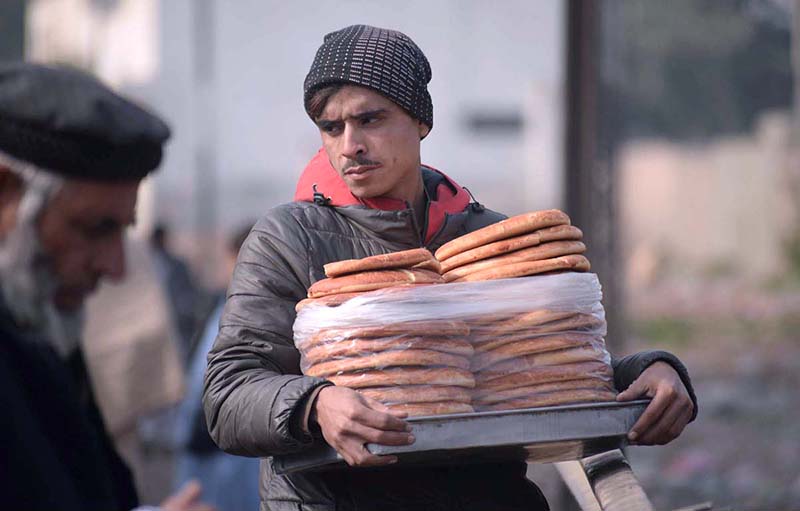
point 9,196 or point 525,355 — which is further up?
point 9,196

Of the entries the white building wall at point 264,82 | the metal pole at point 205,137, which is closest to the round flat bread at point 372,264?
the metal pole at point 205,137

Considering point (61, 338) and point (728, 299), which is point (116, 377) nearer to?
point (61, 338)

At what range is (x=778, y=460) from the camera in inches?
525

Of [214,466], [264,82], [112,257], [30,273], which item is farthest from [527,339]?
[264,82]

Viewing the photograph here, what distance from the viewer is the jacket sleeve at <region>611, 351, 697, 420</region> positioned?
3092 mm

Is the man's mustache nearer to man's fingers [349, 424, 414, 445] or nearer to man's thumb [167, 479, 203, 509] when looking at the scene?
man's fingers [349, 424, 414, 445]

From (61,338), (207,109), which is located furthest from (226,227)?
(61,338)

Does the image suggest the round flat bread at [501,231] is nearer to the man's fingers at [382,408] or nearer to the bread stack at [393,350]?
the bread stack at [393,350]

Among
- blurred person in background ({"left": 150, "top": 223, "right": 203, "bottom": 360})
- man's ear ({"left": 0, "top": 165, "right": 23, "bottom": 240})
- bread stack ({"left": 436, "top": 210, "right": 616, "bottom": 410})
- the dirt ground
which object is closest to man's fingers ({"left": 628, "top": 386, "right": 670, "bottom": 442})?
bread stack ({"left": 436, "top": 210, "right": 616, "bottom": 410})

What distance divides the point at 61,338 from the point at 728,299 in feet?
78.0

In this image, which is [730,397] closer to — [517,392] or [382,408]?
[517,392]

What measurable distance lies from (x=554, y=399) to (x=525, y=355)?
0.35 feet

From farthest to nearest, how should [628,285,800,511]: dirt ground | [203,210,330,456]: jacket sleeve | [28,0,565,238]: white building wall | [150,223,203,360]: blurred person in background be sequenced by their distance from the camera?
1. [28,0,565,238]: white building wall
2. [150,223,203,360]: blurred person in background
3. [628,285,800,511]: dirt ground
4. [203,210,330,456]: jacket sleeve

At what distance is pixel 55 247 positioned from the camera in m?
2.90
